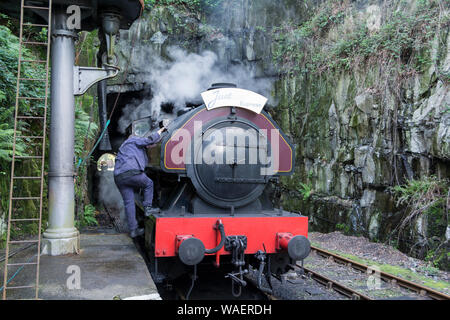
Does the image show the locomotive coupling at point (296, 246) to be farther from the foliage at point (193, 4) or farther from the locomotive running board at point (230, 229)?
the foliage at point (193, 4)

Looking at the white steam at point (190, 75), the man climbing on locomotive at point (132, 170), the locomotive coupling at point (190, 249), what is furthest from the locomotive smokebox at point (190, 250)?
the white steam at point (190, 75)

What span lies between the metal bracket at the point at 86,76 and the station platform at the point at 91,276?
210 centimetres

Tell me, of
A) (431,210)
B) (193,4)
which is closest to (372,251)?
(431,210)

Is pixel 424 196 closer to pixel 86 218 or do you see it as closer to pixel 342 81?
pixel 342 81

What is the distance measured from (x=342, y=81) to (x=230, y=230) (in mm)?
6132

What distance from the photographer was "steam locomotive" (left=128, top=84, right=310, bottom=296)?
14.4 feet

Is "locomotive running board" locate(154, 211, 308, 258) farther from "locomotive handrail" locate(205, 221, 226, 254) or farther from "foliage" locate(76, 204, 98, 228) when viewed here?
"foliage" locate(76, 204, 98, 228)

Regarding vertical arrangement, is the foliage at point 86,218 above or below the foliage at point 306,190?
below

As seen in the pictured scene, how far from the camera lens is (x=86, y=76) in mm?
5223

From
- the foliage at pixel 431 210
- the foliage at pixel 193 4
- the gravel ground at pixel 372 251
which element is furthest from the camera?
the foliage at pixel 193 4

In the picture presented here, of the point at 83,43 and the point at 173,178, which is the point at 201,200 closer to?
the point at 173,178

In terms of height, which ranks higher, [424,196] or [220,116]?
[220,116]

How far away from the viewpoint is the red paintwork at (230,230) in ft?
14.1
